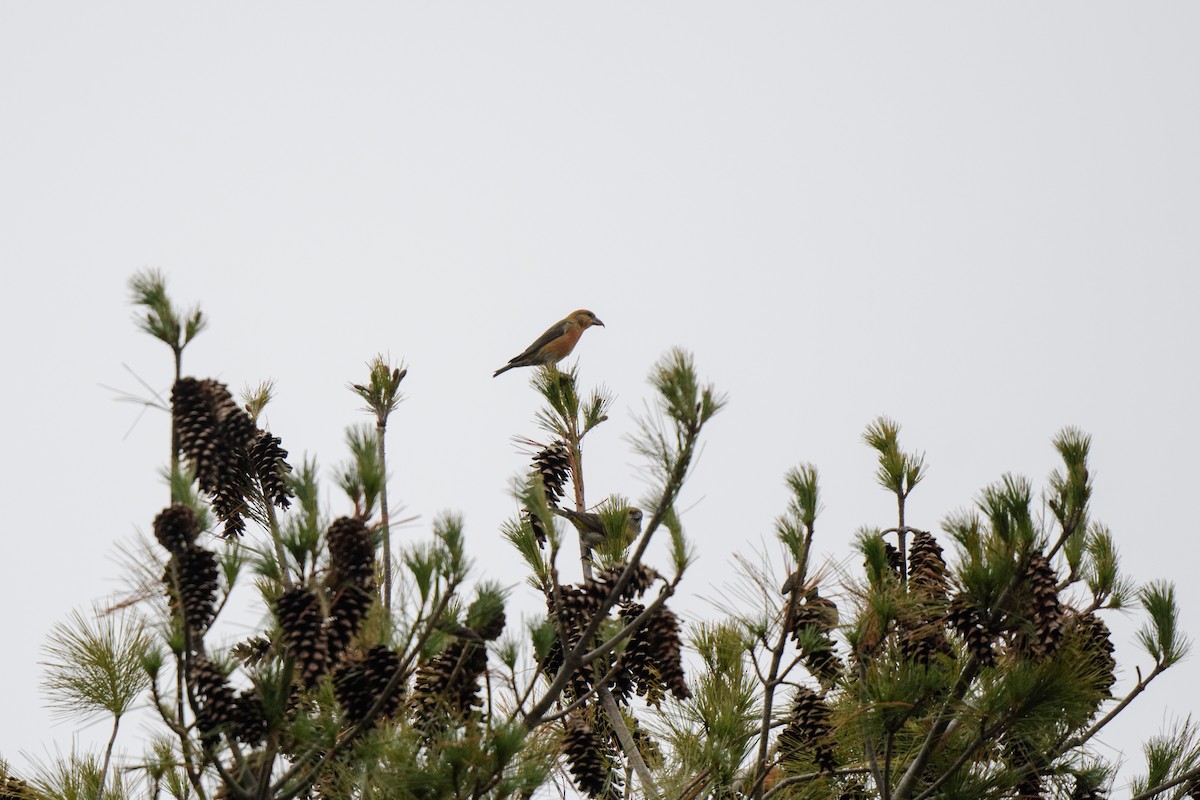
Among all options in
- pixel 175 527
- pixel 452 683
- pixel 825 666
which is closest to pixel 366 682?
pixel 452 683

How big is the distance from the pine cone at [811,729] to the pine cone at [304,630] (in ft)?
6.52

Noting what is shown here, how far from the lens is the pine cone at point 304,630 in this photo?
8.65 feet

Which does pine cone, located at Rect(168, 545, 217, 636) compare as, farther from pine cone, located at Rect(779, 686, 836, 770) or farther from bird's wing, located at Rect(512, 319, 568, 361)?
bird's wing, located at Rect(512, 319, 568, 361)

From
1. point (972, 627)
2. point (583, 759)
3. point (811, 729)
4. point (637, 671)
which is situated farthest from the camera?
point (637, 671)

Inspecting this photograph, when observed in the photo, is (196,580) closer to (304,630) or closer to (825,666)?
(304,630)

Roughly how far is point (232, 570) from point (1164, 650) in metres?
3.09

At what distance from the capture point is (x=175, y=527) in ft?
9.03

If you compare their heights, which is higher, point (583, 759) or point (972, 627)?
point (972, 627)

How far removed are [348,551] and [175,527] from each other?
41cm

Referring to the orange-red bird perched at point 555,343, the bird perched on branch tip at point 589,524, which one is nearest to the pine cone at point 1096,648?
the bird perched on branch tip at point 589,524

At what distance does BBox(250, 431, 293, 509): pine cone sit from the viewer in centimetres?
450

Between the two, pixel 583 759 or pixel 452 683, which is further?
pixel 583 759

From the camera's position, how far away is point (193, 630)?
2.79 meters

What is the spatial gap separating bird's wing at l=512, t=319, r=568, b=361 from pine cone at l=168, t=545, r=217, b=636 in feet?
24.8
